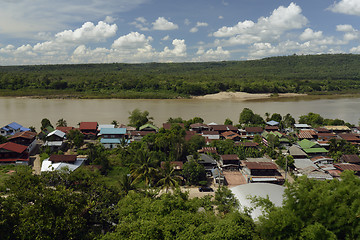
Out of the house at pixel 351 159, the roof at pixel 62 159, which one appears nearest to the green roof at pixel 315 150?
the house at pixel 351 159

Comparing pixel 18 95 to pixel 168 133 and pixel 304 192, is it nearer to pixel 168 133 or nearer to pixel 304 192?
pixel 168 133

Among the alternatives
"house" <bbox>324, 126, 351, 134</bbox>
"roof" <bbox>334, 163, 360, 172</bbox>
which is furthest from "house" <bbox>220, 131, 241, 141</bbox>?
"house" <bbox>324, 126, 351, 134</bbox>

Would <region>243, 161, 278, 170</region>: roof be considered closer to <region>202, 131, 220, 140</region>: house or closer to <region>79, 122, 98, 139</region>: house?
<region>202, 131, 220, 140</region>: house

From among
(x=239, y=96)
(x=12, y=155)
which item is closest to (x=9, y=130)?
(x=12, y=155)

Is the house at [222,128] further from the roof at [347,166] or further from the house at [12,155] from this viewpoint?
the house at [12,155]

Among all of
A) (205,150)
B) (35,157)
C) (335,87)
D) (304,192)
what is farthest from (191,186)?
(335,87)

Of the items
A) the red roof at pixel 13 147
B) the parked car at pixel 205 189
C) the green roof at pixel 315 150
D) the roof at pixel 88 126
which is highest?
the roof at pixel 88 126
